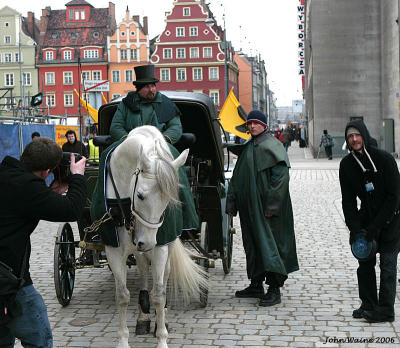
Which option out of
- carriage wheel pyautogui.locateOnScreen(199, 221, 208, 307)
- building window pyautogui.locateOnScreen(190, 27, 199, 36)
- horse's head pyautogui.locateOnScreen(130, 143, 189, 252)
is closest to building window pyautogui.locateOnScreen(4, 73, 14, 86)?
building window pyautogui.locateOnScreen(190, 27, 199, 36)

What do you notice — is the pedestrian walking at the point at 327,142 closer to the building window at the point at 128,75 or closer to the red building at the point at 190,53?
the red building at the point at 190,53

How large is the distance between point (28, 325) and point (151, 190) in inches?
56.4

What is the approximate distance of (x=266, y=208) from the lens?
6.87 meters

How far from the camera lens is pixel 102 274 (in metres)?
8.70

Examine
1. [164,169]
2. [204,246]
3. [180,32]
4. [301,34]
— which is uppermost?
[180,32]

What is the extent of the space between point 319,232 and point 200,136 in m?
4.62

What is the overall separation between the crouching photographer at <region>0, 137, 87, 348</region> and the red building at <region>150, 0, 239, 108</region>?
73012 mm

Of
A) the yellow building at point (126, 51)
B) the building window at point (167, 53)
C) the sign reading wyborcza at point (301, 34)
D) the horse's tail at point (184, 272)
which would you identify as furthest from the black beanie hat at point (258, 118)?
the yellow building at point (126, 51)

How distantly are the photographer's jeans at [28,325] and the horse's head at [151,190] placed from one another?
117 cm

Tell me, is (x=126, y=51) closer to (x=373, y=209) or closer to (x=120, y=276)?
(x=373, y=209)

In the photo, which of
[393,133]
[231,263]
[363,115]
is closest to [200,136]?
[231,263]

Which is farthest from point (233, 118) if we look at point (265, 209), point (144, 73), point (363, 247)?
point (363, 247)

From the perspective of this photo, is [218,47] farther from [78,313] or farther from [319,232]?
[78,313]

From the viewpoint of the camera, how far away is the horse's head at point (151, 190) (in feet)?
15.6
